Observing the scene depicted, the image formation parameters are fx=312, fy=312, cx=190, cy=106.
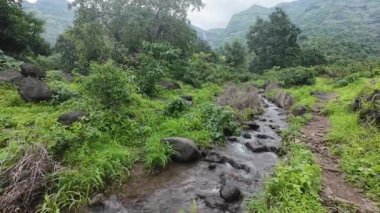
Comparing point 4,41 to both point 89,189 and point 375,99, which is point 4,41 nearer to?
point 89,189

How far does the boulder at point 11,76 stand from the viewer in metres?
14.9

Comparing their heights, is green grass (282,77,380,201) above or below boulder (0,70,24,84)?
above

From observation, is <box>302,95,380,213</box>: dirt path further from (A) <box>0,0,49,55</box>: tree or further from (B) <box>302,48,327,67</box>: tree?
(B) <box>302,48,327,67</box>: tree

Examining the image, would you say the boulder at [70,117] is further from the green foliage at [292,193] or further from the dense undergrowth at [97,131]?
the green foliage at [292,193]

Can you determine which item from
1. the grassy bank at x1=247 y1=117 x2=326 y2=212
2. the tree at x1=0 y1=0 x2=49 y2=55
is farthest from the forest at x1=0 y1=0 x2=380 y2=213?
the tree at x1=0 y1=0 x2=49 y2=55

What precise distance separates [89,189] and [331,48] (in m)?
57.8

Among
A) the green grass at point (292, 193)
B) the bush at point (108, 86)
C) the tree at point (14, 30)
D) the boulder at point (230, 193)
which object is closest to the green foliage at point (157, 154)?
the boulder at point (230, 193)

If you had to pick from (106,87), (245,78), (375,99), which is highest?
(375,99)

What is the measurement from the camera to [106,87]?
447 inches

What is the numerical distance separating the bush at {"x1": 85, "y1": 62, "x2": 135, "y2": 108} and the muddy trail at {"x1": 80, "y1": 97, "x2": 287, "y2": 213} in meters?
3.42

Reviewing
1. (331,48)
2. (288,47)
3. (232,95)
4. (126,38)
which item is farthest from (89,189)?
(331,48)

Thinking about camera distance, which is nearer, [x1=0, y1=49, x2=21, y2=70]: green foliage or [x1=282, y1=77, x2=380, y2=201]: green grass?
[x1=282, y1=77, x2=380, y2=201]: green grass

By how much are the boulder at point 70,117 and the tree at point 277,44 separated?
37.7 m

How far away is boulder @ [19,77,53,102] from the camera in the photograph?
13125mm
